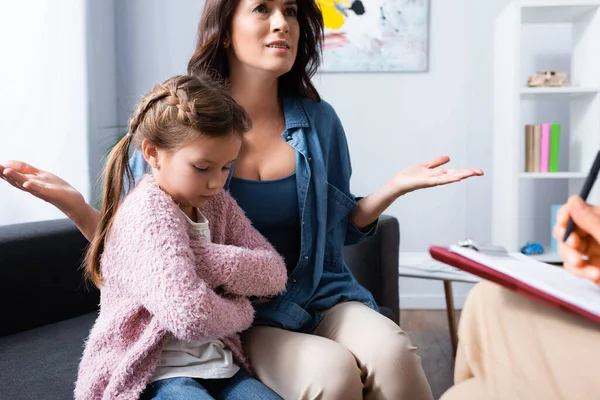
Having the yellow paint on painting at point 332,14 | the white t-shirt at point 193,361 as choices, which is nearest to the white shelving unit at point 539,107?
the yellow paint on painting at point 332,14

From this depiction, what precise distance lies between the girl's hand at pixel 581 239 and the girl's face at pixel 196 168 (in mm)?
605

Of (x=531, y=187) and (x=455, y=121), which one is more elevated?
(x=455, y=121)

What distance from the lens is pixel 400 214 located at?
3404 millimetres

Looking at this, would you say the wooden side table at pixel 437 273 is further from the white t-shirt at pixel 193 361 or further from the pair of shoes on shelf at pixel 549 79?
the white t-shirt at pixel 193 361

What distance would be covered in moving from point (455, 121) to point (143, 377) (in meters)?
2.64

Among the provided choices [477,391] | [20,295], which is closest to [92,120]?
[20,295]

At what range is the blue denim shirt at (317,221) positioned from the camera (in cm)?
128

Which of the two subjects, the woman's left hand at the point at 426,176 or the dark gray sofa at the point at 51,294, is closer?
the woman's left hand at the point at 426,176

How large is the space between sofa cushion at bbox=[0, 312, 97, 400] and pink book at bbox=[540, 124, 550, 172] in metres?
2.14

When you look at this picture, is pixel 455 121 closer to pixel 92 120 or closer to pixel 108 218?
pixel 92 120

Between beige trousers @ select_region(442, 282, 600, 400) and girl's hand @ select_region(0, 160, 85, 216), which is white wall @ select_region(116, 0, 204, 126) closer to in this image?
girl's hand @ select_region(0, 160, 85, 216)

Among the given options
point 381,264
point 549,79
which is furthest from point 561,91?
point 381,264

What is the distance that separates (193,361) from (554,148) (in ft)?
7.69

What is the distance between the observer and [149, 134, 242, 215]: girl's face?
108cm
